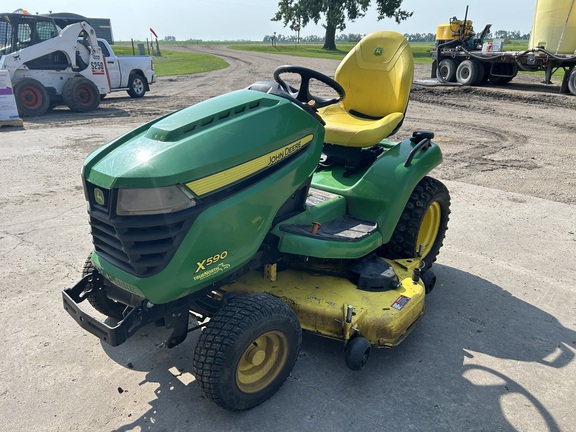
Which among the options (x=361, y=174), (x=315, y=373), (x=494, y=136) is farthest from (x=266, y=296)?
(x=494, y=136)

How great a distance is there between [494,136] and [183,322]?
325 inches

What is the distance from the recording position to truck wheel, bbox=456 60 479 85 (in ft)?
48.6

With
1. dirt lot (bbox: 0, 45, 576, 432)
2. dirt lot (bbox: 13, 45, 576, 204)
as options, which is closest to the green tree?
dirt lot (bbox: 13, 45, 576, 204)

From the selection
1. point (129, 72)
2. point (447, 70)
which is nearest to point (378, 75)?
point (129, 72)

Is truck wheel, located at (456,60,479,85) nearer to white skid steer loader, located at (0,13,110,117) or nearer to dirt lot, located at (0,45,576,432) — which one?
dirt lot, located at (0,45,576,432)

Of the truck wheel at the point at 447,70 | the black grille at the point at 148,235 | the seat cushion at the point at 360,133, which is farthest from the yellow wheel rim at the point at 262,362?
the truck wheel at the point at 447,70

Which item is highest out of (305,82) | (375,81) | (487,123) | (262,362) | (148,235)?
(305,82)

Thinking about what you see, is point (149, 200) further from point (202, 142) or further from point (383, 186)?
point (383, 186)

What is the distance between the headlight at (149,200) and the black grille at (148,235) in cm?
3

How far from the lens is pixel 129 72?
575 inches

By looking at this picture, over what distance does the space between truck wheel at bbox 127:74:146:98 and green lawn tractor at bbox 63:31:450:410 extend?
13030 millimetres

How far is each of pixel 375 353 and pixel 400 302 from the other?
0.37m

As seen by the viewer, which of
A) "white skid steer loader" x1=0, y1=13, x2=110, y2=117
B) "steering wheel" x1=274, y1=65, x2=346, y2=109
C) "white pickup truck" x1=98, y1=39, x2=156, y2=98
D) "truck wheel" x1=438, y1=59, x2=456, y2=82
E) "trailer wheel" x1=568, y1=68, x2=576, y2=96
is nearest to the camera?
"steering wheel" x1=274, y1=65, x2=346, y2=109

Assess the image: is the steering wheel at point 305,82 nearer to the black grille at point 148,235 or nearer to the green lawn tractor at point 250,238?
the green lawn tractor at point 250,238
